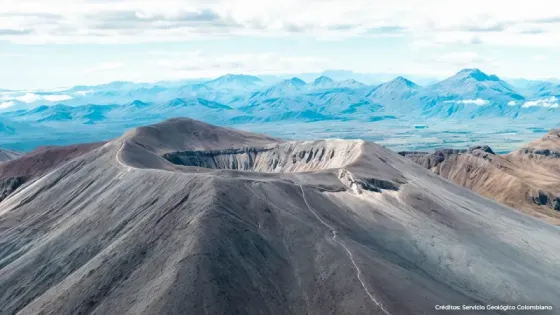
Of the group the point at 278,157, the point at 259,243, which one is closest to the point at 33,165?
the point at 278,157

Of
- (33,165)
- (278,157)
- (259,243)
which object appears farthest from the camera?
(278,157)

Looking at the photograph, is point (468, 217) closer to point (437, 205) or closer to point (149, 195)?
point (437, 205)

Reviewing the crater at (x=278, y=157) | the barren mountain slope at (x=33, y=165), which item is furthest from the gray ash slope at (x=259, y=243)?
the barren mountain slope at (x=33, y=165)

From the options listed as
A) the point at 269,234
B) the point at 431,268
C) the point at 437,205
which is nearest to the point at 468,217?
the point at 437,205

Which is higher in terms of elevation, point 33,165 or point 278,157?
point 33,165

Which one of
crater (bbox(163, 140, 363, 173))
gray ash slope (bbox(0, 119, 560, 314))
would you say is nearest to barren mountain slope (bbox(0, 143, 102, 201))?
gray ash slope (bbox(0, 119, 560, 314))

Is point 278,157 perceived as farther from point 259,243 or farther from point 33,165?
point 259,243
